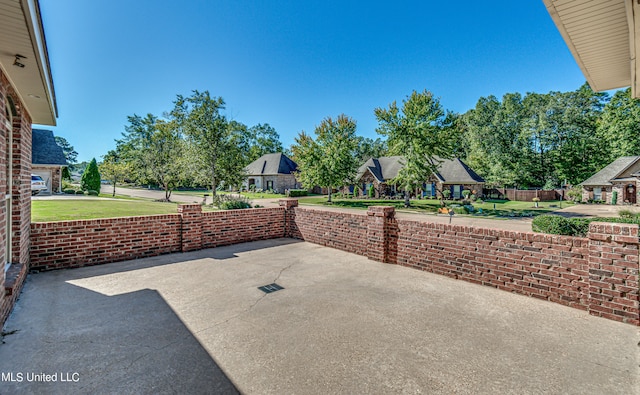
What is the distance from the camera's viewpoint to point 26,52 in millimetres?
3184

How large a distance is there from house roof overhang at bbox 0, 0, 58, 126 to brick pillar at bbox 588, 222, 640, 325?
695 cm

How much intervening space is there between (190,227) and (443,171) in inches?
1407

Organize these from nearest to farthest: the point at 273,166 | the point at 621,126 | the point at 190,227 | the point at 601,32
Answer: the point at 601,32 → the point at 190,227 → the point at 621,126 → the point at 273,166

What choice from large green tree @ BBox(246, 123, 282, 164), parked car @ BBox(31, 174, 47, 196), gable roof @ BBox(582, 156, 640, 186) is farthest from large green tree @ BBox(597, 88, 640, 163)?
parked car @ BBox(31, 174, 47, 196)

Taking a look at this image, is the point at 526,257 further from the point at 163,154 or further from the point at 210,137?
the point at 163,154

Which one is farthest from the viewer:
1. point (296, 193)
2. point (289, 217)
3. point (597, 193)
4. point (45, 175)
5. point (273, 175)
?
point (273, 175)

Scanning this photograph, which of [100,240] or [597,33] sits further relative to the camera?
[100,240]

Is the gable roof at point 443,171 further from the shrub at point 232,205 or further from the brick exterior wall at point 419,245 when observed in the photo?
the brick exterior wall at point 419,245

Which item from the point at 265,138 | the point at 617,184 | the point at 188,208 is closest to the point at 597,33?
the point at 188,208

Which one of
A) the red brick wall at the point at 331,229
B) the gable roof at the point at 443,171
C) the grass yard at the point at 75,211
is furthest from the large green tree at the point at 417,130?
the grass yard at the point at 75,211

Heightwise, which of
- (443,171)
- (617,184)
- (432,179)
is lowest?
(617,184)

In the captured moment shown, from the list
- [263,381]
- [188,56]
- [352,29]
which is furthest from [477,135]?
[263,381]

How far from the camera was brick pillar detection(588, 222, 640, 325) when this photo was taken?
3660 mm

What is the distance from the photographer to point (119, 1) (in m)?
8.87
